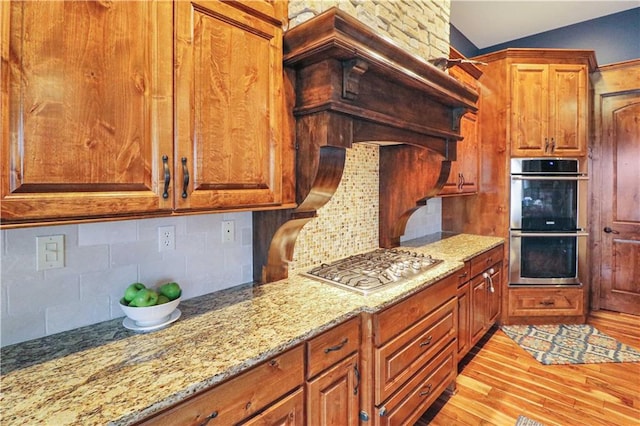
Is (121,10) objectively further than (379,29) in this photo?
No

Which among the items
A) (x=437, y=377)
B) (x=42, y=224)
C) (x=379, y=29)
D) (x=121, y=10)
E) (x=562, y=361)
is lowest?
(x=562, y=361)

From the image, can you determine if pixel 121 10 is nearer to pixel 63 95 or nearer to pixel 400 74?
pixel 63 95

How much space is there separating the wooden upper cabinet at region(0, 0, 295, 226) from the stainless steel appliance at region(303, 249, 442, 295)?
604 mm

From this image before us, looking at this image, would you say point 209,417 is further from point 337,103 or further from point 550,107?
point 550,107

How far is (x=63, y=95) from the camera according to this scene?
92cm

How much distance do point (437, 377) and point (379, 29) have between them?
2062mm

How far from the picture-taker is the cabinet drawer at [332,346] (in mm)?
1306

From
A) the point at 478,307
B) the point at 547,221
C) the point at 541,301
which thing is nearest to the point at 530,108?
the point at 547,221

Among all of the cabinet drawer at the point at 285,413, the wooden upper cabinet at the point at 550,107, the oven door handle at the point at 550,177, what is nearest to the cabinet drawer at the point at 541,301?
the oven door handle at the point at 550,177

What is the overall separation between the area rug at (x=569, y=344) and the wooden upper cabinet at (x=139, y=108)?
277 centimetres

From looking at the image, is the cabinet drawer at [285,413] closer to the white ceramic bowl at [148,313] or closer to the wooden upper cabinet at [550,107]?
the white ceramic bowl at [148,313]

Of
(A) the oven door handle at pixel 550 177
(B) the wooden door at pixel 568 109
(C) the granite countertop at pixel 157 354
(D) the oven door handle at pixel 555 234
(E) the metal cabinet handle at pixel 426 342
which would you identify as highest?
(B) the wooden door at pixel 568 109

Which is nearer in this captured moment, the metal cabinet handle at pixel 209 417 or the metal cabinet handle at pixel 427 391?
the metal cabinet handle at pixel 209 417

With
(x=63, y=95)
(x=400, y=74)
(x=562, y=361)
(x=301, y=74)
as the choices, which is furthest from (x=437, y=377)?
(x=63, y=95)
